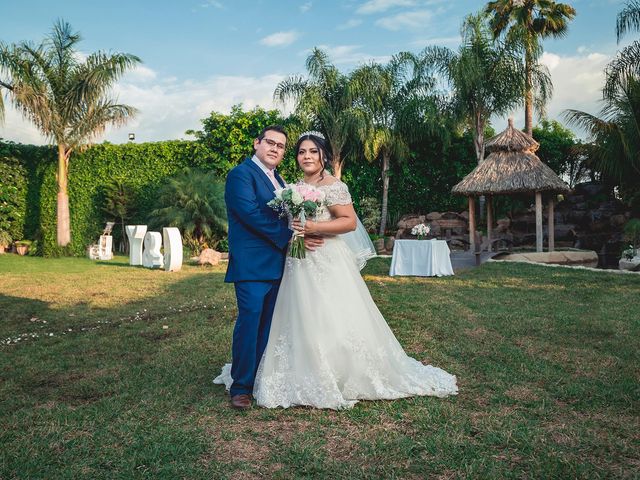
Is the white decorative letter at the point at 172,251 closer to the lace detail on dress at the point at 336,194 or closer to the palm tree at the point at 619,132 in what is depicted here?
the lace detail on dress at the point at 336,194

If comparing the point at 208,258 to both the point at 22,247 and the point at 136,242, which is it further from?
the point at 22,247

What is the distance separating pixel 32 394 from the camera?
153 inches

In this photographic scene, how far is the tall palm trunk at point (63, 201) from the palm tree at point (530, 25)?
16.8 metres

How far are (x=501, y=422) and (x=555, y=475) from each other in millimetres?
672

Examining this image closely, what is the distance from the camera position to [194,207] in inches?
649

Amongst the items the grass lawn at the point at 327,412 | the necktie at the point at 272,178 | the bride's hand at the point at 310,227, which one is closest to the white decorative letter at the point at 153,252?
the grass lawn at the point at 327,412

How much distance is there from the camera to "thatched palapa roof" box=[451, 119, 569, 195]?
15.1 meters

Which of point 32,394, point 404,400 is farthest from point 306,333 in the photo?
point 32,394

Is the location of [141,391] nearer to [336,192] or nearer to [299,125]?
[336,192]

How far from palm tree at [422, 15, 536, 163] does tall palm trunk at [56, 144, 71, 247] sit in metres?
14.3

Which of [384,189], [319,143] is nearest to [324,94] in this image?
[384,189]

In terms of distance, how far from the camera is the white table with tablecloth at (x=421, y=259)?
1197cm

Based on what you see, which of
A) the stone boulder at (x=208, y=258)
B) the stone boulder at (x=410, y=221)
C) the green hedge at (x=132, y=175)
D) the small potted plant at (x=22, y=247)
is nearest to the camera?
the stone boulder at (x=208, y=258)

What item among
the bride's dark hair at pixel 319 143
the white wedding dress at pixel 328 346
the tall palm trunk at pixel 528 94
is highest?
the tall palm trunk at pixel 528 94
